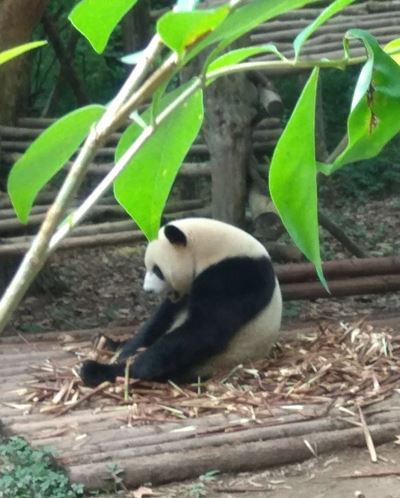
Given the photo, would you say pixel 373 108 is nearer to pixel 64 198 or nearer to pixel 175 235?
pixel 64 198

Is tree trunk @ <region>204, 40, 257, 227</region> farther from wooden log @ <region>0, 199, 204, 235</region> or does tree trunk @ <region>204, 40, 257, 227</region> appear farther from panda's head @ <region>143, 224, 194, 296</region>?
panda's head @ <region>143, 224, 194, 296</region>

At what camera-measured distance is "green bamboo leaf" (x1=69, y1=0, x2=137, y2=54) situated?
572mm

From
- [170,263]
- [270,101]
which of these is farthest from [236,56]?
[270,101]

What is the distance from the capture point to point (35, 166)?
0.63m

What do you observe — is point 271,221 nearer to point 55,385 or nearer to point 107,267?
point 55,385

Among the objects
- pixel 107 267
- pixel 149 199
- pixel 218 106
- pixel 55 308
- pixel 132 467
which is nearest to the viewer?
pixel 149 199

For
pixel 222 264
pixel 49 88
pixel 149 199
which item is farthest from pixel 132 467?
pixel 49 88

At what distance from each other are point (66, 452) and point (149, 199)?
2.84 m

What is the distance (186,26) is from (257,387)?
365 cm

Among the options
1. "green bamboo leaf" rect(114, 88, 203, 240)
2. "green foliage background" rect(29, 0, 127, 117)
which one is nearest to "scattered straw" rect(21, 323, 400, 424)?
"green bamboo leaf" rect(114, 88, 203, 240)

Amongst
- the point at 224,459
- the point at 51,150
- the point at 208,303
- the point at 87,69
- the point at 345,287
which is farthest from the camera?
the point at 87,69

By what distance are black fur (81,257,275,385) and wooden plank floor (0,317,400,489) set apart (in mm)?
300

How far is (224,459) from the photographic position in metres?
3.45

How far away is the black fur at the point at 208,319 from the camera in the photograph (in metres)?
4.12
